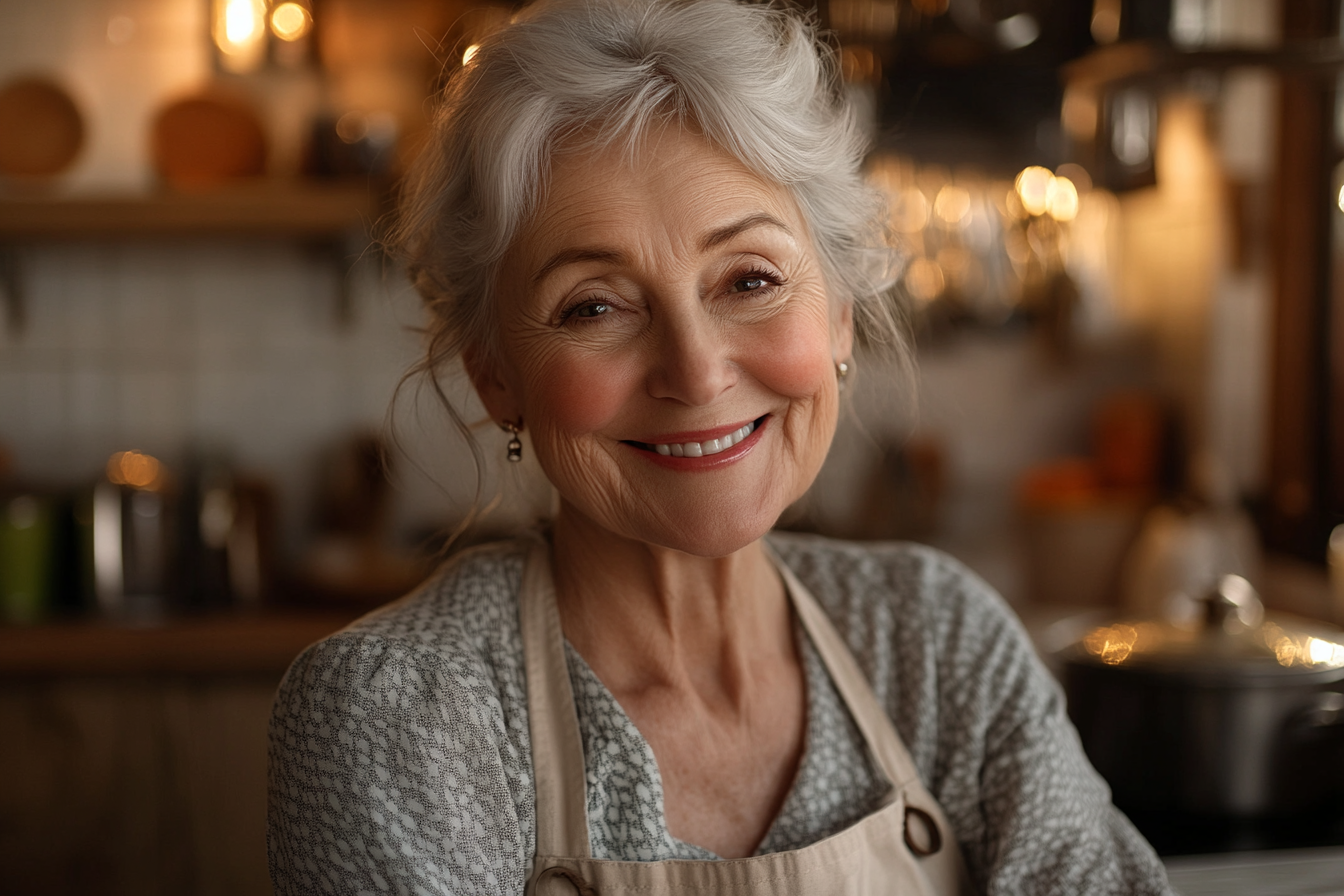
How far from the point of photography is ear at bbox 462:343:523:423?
109 cm

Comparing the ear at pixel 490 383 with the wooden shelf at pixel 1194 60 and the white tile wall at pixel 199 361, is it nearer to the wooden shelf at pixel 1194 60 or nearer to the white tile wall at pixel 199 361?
the wooden shelf at pixel 1194 60

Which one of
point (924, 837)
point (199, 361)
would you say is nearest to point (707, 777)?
point (924, 837)

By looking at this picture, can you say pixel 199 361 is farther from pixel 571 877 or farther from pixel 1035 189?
pixel 571 877

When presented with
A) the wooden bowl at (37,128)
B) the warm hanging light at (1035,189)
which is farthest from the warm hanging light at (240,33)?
the warm hanging light at (1035,189)

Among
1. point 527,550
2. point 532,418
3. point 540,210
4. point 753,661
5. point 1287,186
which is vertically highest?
point 1287,186

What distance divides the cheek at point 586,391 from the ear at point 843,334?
262 millimetres

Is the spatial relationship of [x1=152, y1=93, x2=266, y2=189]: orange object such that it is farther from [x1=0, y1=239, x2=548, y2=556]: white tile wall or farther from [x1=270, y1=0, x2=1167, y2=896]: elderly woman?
[x1=270, y1=0, x2=1167, y2=896]: elderly woman

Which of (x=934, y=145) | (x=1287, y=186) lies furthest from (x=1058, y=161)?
(x=1287, y=186)

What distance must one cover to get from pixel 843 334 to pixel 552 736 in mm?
481

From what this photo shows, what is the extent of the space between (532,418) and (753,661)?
33 cm

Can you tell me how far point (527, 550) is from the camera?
3.83 ft

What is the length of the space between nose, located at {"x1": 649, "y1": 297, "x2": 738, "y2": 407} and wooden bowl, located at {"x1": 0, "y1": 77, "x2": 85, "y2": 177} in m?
2.65

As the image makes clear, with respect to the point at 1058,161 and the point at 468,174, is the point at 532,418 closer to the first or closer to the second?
the point at 468,174

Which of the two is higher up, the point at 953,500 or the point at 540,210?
the point at 540,210
